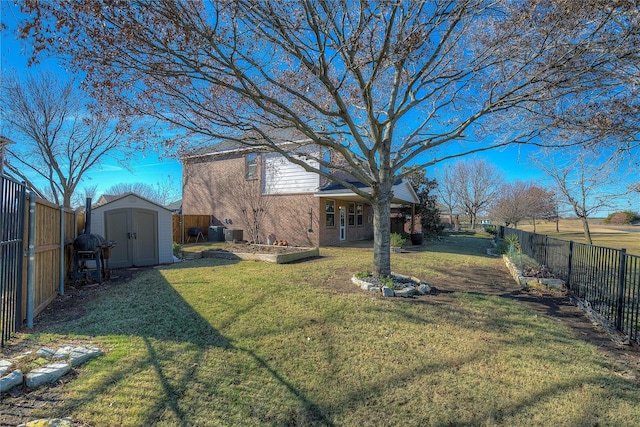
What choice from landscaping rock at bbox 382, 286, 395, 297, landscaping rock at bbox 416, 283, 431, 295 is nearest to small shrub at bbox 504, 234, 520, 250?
landscaping rock at bbox 416, 283, 431, 295

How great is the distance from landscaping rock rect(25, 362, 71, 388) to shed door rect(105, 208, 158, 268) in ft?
22.3

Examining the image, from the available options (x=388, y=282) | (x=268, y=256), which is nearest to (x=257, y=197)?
(x=268, y=256)

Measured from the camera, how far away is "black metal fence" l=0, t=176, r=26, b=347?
3.64 metres

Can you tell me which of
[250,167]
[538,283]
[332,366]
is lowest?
[332,366]

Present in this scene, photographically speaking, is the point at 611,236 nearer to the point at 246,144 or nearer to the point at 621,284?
the point at 621,284

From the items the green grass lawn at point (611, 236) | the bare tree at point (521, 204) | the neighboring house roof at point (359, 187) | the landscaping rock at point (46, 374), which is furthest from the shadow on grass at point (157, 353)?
the bare tree at point (521, 204)

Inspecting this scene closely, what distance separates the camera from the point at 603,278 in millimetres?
5184

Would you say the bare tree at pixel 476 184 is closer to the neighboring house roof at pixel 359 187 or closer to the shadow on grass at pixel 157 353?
the neighboring house roof at pixel 359 187

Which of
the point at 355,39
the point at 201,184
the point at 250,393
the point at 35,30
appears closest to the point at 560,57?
the point at 355,39

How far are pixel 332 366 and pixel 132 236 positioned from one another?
831cm

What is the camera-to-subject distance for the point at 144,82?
5.38 metres

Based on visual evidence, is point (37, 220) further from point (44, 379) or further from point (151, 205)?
point (151, 205)

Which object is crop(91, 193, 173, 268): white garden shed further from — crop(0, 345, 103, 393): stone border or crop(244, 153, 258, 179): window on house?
crop(244, 153, 258, 179): window on house

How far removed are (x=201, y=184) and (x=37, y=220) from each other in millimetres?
15350
